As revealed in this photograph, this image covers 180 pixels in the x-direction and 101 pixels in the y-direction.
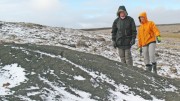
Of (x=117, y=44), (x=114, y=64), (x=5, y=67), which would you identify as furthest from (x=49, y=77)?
(x=117, y=44)

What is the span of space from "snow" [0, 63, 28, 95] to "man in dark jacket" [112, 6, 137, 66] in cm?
424

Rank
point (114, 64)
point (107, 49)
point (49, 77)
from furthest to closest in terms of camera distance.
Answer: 1. point (107, 49)
2. point (114, 64)
3. point (49, 77)

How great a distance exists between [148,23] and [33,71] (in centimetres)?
487

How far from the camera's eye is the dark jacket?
12273 millimetres

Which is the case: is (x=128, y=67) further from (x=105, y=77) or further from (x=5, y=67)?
(x=5, y=67)

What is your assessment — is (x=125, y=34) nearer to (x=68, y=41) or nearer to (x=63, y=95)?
(x=63, y=95)

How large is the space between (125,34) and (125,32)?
6cm

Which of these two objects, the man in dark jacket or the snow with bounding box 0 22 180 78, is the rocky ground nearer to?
the man in dark jacket

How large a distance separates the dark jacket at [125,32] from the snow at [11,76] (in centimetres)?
425

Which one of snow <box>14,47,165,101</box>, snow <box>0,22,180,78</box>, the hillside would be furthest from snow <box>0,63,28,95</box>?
snow <box>0,22,180,78</box>

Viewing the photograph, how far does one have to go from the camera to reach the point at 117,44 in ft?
41.3

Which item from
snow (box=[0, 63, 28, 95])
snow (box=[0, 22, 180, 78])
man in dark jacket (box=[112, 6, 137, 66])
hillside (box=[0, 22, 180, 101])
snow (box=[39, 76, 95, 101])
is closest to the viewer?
snow (box=[39, 76, 95, 101])

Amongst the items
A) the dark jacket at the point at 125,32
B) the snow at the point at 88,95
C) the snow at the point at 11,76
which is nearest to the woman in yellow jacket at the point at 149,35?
the dark jacket at the point at 125,32

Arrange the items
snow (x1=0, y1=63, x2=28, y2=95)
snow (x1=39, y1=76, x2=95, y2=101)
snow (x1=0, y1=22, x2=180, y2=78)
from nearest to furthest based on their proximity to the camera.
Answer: snow (x1=39, y1=76, x2=95, y2=101), snow (x1=0, y1=63, x2=28, y2=95), snow (x1=0, y1=22, x2=180, y2=78)
